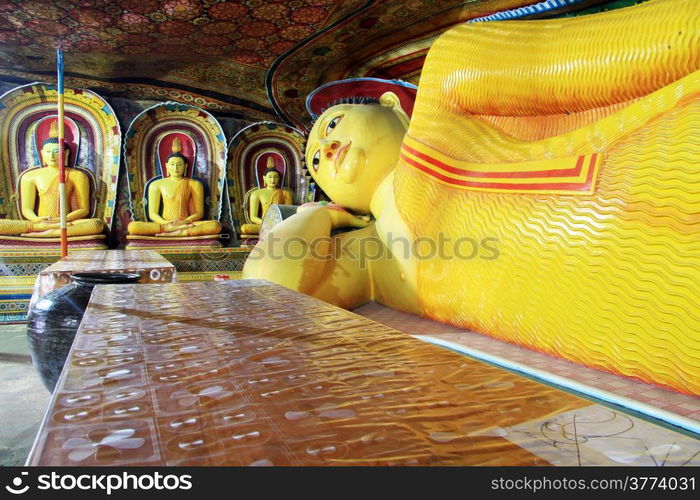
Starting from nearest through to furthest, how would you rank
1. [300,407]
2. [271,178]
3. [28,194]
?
1. [300,407]
2. [28,194]
3. [271,178]

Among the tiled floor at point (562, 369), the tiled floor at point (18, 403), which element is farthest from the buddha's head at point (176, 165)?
the tiled floor at point (562, 369)

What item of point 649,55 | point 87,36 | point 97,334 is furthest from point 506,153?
point 87,36

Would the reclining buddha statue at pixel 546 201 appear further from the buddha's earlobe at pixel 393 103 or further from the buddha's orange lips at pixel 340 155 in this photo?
the buddha's earlobe at pixel 393 103

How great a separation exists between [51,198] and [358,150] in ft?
14.6

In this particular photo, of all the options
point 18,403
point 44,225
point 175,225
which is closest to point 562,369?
point 18,403

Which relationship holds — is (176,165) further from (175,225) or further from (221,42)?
(221,42)

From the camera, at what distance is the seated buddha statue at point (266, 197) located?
20.3 feet

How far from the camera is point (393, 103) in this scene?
2.57 metres

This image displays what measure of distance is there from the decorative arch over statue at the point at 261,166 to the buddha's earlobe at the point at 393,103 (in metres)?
3.73

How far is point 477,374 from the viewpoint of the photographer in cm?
60

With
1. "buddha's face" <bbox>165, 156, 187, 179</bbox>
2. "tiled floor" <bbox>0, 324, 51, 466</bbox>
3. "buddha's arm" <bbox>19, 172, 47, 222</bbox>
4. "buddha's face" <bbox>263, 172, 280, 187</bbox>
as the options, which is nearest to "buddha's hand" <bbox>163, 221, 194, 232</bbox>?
"buddha's face" <bbox>165, 156, 187, 179</bbox>

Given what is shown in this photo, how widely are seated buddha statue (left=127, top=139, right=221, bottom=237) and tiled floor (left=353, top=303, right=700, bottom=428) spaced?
14.4ft

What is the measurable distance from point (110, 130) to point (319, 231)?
14.8 feet
